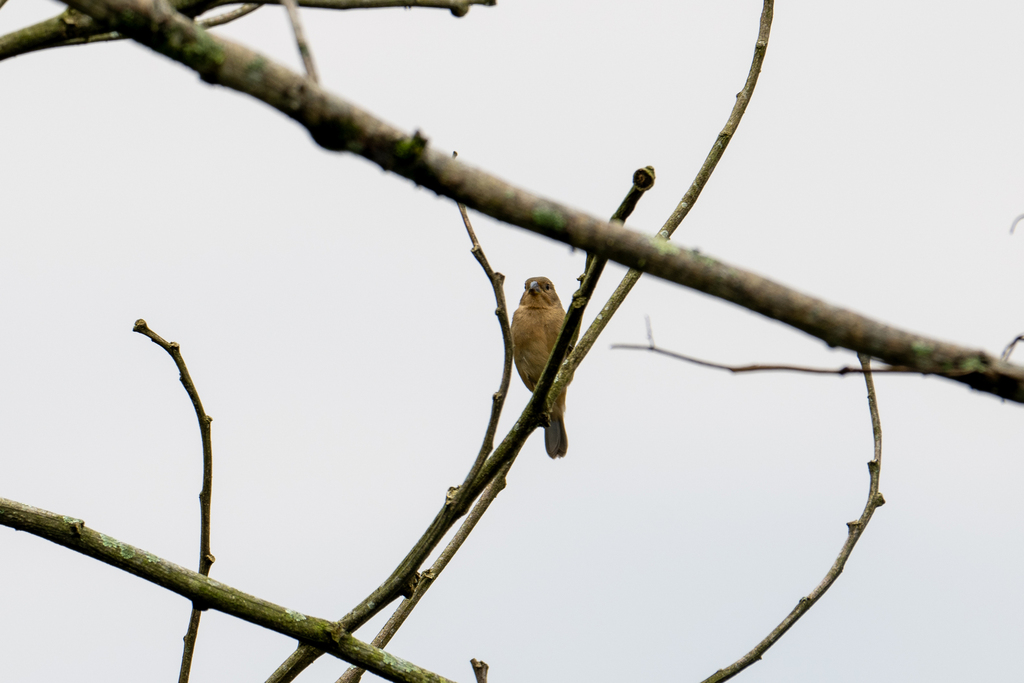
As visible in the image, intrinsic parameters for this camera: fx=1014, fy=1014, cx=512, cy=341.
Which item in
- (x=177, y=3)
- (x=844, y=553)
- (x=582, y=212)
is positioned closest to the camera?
(x=582, y=212)

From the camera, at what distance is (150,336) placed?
267 cm

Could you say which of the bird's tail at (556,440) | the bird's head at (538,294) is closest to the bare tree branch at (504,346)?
the bird's head at (538,294)

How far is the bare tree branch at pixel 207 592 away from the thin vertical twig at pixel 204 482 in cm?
7

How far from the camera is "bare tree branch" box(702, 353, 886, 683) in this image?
2738mm

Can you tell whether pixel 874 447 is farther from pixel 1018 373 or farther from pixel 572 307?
pixel 1018 373

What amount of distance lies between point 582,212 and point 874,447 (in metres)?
1.76

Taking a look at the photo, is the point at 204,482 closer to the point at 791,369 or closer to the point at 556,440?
the point at 791,369

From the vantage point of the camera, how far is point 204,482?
283 cm

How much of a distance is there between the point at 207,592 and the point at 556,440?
489cm

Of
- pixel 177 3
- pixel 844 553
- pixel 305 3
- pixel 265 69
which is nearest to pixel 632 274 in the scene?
pixel 844 553

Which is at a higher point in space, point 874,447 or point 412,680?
point 874,447

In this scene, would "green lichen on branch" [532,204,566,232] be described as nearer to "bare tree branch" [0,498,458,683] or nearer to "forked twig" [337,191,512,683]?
"forked twig" [337,191,512,683]

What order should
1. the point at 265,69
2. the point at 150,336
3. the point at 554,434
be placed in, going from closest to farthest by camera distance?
the point at 265,69
the point at 150,336
the point at 554,434

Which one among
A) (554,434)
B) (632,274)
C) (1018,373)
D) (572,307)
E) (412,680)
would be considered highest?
(554,434)
